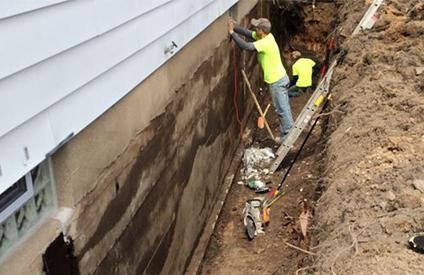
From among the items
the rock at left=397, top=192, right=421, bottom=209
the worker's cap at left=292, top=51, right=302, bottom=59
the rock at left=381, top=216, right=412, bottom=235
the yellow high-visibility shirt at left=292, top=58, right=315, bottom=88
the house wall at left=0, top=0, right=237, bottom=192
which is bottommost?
the worker's cap at left=292, top=51, right=302, bottom=59

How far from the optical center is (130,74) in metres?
4.00

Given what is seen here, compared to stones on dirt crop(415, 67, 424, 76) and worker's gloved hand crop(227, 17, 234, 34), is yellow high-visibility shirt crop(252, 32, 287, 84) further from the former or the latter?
stones on dirt crop(415, 67, 424, 76)

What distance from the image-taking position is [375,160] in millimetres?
4816

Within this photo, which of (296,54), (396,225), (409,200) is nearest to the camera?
(396,225)

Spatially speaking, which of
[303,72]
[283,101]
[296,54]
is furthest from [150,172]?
[296,54]

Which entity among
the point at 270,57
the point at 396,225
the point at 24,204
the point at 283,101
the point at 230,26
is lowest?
the point at 283,101

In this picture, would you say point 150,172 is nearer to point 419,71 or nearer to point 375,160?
point 375,160

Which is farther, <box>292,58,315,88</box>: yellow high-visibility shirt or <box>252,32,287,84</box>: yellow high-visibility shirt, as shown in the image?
<box>292,58,315,88</box>: yellow high-visibility shirt

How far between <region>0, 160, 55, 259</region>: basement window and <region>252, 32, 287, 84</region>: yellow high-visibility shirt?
600 centimetres

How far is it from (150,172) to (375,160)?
2108 mm

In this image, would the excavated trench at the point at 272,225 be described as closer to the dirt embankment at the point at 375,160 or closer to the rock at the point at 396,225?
the dirt embankment at the point at 375,160

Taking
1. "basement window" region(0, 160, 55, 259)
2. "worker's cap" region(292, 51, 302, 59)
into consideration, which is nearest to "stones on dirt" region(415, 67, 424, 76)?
"basement window" region(0, 160, 55, 259)

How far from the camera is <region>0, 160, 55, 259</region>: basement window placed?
2.71 m

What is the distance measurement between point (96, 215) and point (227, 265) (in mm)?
3488
